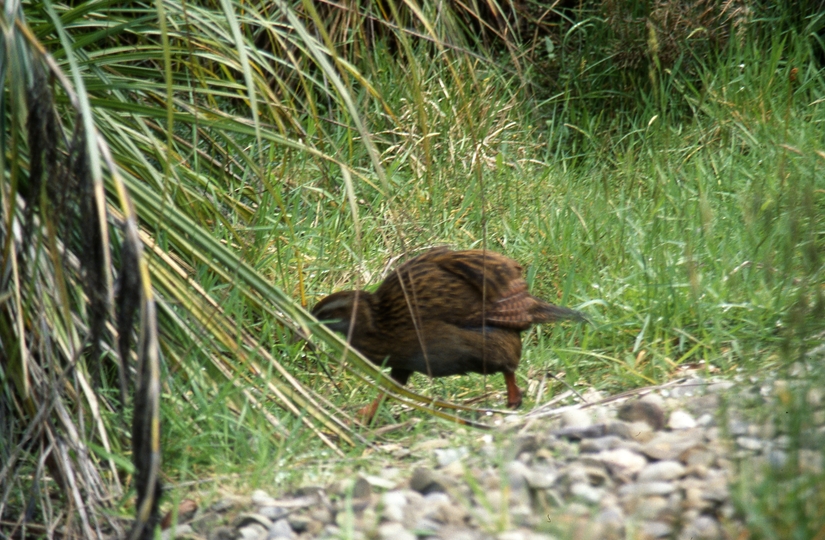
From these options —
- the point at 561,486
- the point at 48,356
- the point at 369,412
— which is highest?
the point at 48,356

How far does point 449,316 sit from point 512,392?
1.17ft

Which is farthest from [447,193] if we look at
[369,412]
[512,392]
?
[369,412]

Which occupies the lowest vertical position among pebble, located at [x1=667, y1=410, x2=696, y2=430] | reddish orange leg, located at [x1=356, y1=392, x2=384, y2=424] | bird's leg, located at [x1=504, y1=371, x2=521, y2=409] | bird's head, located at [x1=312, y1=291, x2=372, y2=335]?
bird's leg, located at [x1=504, y1=371, x2=521, y2=409]

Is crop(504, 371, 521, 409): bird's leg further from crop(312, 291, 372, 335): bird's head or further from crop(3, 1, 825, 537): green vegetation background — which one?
crop(312, 291, 372, 335): bird's head

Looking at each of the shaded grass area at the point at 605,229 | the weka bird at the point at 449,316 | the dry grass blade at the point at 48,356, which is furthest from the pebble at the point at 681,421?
the dry grass blade at the point at 48,356

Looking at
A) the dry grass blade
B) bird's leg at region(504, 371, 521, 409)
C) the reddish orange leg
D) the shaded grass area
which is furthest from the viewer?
bird's leg at region(504, 371, 521, 409)

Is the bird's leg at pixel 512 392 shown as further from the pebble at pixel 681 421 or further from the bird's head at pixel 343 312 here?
the pebble at pixel 681 421

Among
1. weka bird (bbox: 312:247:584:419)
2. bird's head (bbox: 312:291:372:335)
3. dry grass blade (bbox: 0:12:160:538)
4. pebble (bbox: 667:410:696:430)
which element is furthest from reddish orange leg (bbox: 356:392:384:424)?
pebble (bbox: 667:410:696:430)

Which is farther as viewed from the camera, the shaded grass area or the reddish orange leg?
the reddish orange leg

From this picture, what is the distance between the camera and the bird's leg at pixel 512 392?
3.55 meters

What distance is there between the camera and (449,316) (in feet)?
11.9

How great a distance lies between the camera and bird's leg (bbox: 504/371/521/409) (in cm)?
355

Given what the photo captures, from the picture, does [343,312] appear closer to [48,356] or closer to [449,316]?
[449,316]

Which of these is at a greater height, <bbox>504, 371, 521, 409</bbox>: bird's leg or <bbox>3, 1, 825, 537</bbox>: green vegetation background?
<bbox>3, 1, 825, 537</bbox>: green vegetation background
